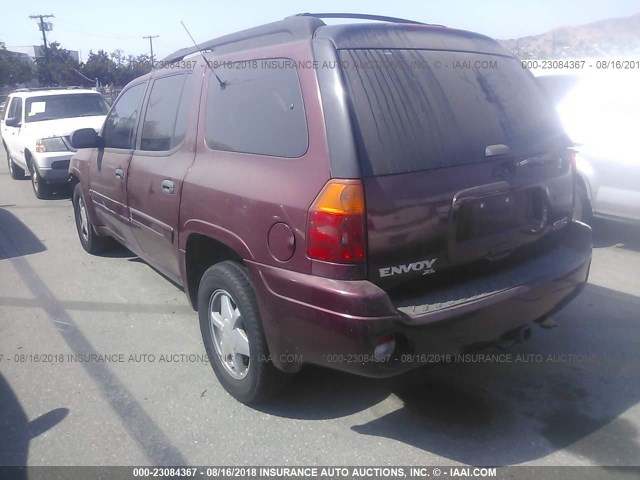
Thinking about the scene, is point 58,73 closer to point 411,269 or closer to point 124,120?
point 124,120

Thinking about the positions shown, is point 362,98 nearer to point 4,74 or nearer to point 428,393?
point 428,393

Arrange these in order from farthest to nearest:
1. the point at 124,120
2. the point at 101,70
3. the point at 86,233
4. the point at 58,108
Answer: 1. the point at 101,70
2. the point at 58,108
3. the point at 86,233
4. the point at 124,120

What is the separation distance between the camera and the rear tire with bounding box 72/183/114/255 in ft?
19.6

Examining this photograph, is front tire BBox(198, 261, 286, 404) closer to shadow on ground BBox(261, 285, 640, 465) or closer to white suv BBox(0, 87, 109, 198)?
shadow on ground BBox(261, 285, 640, 465)

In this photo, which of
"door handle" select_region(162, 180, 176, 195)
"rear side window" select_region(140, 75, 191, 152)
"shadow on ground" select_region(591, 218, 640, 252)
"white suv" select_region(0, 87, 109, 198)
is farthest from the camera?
"white suv" select_region(0, 87, 109, 198)

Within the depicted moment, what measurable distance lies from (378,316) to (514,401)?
50.8 inches

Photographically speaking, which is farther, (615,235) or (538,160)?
(615,235)


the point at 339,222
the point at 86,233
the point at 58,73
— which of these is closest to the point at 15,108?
the point at 86,233

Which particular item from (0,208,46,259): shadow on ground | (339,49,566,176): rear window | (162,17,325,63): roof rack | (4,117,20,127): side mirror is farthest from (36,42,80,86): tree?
(339,49,566,176): rear window

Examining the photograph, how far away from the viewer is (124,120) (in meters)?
4.74

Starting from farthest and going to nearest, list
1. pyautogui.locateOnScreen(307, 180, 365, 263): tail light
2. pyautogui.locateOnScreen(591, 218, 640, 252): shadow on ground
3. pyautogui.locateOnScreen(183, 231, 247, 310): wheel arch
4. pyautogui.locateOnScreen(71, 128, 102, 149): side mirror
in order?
pyautogui.locateOnScreen(591, 218, 640, 252): shadow on ground < pyautogui.locateOnScreen(71, 128, 102, 149): side mirror < pyautogui.locateOnScreen(183, 231, 247, 310): wheel arch < pyautogui.locateOnScreen(307, 180, 365, 263): tail light

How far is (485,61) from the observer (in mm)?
3225

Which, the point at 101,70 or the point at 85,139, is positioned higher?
the point at 101,70

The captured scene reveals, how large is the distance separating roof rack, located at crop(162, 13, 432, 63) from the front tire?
123 centimetres
